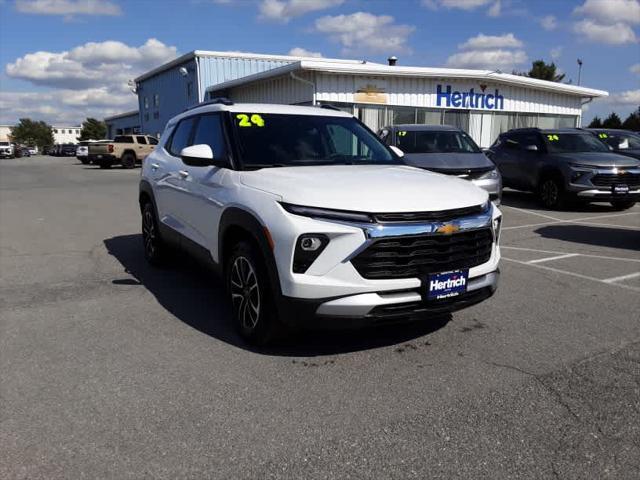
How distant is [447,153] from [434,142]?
0.60 m

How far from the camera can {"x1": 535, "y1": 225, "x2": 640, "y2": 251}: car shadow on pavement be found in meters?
8.09

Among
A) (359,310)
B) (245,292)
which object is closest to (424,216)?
(359,310)

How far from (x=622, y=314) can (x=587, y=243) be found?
3602 mm

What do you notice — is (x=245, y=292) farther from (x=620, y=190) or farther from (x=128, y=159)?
(x=128, y=159)

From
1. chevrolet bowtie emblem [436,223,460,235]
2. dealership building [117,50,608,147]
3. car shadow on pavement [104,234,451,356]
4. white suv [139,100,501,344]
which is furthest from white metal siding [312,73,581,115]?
chevrolet bowtie emblem [436,223,460,235]

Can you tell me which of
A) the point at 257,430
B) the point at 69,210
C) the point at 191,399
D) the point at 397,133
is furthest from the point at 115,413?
the point at 69,210

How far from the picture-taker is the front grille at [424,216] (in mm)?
3455

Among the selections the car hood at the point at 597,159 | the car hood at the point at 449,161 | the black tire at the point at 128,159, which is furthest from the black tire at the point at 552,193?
the black tire at the point at 128,159

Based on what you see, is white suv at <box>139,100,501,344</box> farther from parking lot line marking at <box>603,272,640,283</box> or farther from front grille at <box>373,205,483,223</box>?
parking lot line marking at <box>603,272,640,283</box>

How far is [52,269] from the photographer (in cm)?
671

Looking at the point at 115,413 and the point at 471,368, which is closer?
the point at 115,413

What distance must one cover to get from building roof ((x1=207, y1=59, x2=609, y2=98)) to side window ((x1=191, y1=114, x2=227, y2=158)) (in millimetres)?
13968

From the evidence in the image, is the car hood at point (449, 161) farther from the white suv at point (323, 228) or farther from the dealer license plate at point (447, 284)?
the dealer license plate at point (447, 284)

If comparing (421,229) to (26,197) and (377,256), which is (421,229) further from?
(26,197)
